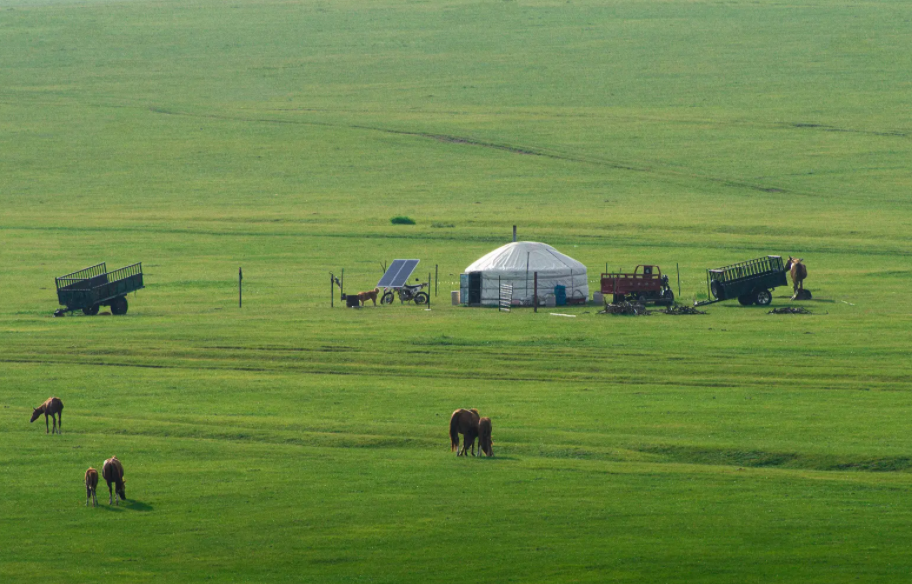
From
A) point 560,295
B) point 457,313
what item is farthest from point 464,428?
point 560,295

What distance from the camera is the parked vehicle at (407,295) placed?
58844 millimetres

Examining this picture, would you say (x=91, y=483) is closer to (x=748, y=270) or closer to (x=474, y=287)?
(x=474, y=287)

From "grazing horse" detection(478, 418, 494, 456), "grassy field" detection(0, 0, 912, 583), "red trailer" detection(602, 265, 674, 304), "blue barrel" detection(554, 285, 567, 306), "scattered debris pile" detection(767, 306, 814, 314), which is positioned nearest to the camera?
"grassy field" detection(0, 0, 912, 583)

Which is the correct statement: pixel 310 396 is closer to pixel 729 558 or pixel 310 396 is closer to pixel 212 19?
pixel 729 558

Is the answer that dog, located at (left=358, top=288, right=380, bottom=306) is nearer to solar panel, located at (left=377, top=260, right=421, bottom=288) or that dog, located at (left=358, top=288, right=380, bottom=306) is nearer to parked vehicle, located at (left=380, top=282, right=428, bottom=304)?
solar panel, located at (left=377, top=260, right=421, bottom=288)

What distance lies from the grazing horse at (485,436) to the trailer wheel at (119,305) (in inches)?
1201

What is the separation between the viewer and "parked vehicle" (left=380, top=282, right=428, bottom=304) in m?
58.8

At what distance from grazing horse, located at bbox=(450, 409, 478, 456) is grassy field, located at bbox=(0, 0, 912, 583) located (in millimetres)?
867

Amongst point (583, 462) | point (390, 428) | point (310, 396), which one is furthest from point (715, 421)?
point (310, 396)

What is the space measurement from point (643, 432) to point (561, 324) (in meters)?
18.6

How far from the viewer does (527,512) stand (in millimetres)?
26109

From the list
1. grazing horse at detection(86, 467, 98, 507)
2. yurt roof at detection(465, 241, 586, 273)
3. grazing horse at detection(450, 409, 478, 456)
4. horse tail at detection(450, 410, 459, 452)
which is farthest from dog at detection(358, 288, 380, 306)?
grazing horse at detection(86, 467, 98, 507)

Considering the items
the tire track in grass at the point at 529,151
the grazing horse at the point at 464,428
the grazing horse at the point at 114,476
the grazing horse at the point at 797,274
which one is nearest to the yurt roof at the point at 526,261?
the grazing horse at the point at 797,274

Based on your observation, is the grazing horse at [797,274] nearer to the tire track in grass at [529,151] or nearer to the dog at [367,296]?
the dog at [367,296]
